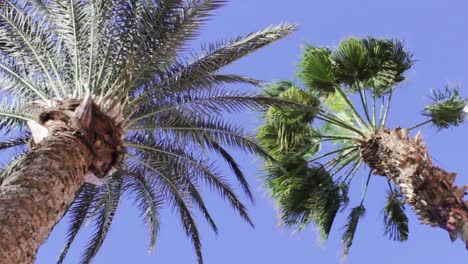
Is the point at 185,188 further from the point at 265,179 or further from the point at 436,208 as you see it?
the point at 436,208

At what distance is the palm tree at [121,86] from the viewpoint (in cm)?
765

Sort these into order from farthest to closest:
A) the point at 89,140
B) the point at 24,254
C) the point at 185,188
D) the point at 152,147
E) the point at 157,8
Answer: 1. the point at 185,188
2. the point at 152,147
3. the point at 157,8
4. the point at 89,140
5. the point at 24,254

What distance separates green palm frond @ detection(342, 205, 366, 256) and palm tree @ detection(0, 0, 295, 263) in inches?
111

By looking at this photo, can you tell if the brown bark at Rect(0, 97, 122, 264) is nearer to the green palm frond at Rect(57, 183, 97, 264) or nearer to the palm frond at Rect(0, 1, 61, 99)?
the palm frond at Rect(0, 1, 61, 99)

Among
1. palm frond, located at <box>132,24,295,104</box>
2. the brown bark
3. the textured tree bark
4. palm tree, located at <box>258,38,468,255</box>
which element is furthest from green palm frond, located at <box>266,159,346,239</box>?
the textured tree bark

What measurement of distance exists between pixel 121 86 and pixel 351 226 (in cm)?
544

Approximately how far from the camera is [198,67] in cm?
884

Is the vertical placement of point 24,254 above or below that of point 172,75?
below

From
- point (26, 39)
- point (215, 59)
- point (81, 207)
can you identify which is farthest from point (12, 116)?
point (215, 59)

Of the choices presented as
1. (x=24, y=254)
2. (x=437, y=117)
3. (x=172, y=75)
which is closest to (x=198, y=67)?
(x=172, y=75)

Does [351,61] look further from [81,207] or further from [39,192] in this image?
[39,192]

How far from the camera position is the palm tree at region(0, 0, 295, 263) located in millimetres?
7648

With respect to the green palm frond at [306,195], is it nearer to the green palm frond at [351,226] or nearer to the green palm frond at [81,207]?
the green palm frond at [351,226]

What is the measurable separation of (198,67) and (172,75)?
0.43 meters
